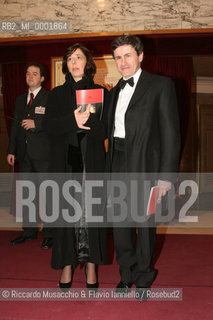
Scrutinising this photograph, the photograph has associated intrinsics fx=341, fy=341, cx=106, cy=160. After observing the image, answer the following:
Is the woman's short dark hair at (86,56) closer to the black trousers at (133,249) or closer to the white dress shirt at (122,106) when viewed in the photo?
the white dress shirt at (122,106)

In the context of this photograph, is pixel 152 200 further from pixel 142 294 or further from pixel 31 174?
pixel 31 174

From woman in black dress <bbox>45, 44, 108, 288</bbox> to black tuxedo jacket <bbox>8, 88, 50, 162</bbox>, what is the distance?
129cm

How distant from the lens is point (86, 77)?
7.86ft

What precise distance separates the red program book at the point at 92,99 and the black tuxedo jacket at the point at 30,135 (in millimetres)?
1496

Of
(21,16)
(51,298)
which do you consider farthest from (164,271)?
(21,16)

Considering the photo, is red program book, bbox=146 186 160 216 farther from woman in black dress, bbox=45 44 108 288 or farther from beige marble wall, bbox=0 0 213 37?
beige marble wall, bbox=0 0 213 37

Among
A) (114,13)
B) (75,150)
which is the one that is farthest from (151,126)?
(114,13)

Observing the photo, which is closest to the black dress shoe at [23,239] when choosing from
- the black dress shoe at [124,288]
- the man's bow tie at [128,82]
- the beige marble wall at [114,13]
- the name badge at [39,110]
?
the name badge at [39,110]

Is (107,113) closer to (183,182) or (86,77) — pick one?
(86,77)

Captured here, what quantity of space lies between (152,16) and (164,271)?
3760 mm

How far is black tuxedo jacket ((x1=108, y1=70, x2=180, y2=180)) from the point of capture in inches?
88.5

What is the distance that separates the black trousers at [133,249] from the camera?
2312 millimetres

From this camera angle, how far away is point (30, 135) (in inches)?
147

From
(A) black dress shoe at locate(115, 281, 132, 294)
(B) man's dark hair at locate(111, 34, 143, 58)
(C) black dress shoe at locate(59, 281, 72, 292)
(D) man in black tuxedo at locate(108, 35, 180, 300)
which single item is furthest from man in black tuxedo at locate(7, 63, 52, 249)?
(B) man's dark hair at locate(111, 34, 143, 58)
